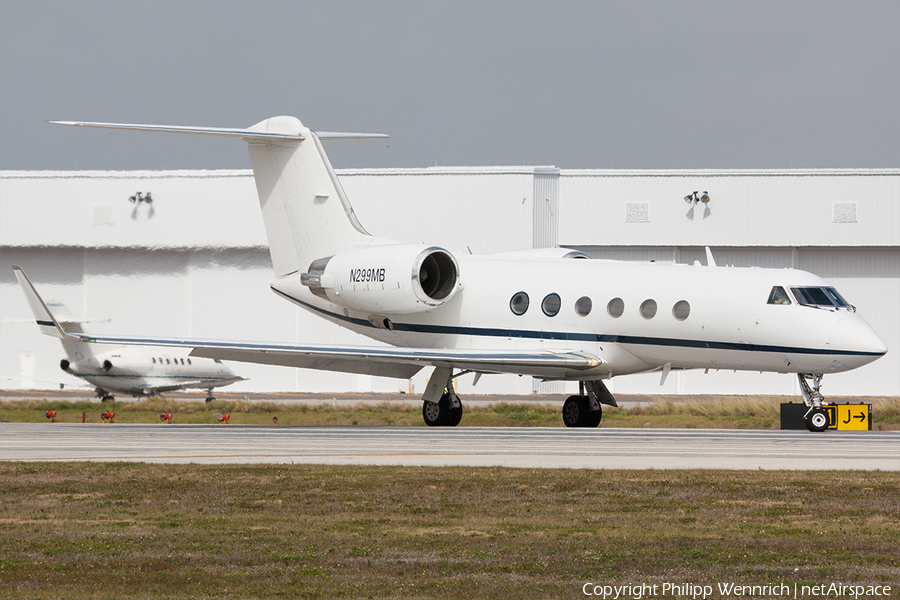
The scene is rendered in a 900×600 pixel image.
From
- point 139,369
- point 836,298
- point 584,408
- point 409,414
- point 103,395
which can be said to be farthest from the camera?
point 103,395

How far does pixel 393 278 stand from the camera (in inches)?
1016

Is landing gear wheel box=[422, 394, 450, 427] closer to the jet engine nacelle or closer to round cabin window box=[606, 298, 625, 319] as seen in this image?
the jet engine nacelle

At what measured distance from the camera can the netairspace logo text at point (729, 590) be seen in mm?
7793

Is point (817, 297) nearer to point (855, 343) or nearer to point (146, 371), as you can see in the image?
point (855, 343)

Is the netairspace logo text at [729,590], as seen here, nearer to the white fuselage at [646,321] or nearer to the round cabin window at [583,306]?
the white fuselage at [646,321]

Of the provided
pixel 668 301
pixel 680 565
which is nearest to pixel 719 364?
pixel 668 301

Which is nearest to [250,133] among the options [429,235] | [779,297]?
[779,297]

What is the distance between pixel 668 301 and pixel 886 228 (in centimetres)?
2841

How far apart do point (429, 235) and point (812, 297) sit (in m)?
28.6

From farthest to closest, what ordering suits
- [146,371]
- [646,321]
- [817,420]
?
[146,371] < [646,321] < [817,420]

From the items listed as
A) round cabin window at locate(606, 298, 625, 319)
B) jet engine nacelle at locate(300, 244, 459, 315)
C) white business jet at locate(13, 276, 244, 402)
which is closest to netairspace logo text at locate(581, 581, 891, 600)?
round cabin window at locate(606, 298, 625, 319)

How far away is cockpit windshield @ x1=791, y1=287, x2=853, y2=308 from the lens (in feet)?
72.2

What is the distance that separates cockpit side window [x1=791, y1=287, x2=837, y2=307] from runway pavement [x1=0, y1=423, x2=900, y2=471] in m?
2.48

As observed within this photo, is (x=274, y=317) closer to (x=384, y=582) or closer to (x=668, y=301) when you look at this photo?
(x=668, y=301)
